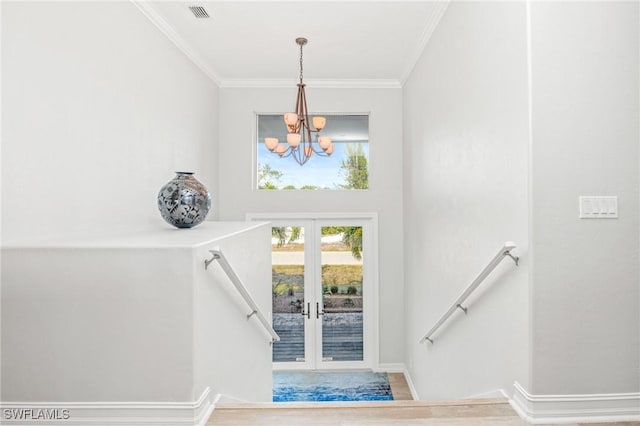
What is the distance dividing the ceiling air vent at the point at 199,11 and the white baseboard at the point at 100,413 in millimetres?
2924

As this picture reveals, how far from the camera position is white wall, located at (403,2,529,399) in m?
1.98

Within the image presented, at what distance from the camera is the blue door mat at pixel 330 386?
4676mm

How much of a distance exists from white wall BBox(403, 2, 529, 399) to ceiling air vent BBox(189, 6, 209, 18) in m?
1.95

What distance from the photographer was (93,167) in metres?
2.60

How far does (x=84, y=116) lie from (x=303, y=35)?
2142mm

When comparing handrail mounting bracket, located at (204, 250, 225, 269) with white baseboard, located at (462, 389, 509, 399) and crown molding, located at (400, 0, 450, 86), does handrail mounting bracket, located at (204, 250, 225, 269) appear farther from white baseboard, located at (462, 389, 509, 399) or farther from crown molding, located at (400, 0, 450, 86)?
crown molding, located at (400, 0, 450, 86)

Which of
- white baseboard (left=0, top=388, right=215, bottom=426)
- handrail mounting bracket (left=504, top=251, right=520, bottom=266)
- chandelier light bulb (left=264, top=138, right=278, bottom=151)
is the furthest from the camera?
chandelier light bulb (left=264, top=138, right=278, bottom=151)

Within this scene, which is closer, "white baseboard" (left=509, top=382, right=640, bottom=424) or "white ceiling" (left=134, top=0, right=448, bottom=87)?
"white baseboard" (left=509, top=382, right=640, bottom=424)

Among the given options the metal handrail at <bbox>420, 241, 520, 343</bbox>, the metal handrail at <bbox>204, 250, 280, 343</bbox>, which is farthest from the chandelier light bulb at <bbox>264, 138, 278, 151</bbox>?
the metal handrail at <bbox>420, 241, 520, 343</bbox>

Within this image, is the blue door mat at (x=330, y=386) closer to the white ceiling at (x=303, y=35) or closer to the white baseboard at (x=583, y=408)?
the white baseboard at (x=583, y=408)

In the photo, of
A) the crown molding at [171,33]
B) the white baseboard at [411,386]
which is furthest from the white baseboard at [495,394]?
the crown molding at [171,33]

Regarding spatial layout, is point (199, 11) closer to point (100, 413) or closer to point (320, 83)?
point (320, 83)

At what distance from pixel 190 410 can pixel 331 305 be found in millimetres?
3793

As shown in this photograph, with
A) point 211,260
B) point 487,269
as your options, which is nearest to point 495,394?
point 487,269
